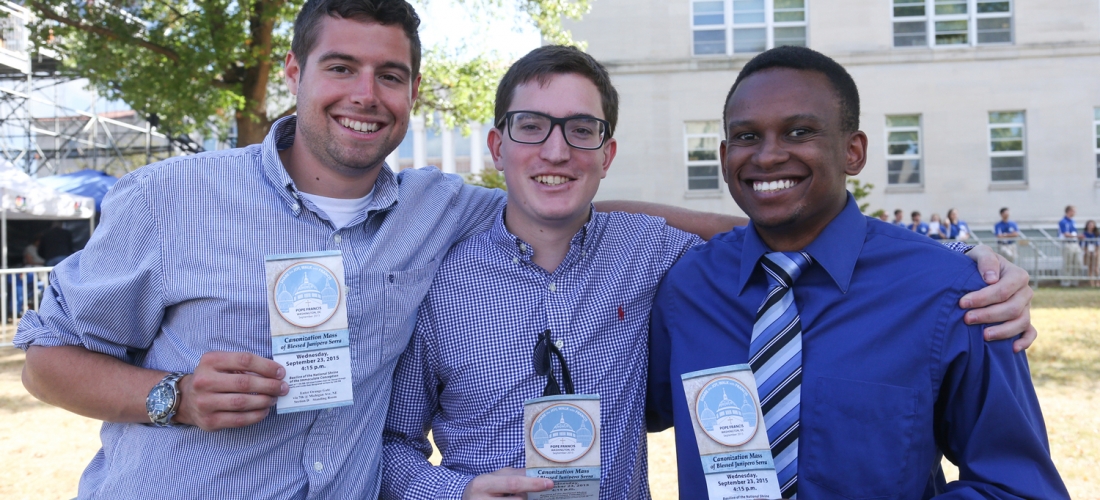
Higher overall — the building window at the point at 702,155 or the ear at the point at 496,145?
the building window at the point at 702,155

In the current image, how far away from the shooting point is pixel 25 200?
12.8 meters

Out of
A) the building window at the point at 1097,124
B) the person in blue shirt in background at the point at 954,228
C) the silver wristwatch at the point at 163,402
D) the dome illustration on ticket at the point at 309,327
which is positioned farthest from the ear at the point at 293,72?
the building window at the point at 1097,124

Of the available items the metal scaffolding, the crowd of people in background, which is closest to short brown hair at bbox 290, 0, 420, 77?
the crowd of people in background

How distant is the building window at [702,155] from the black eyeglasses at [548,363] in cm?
2192

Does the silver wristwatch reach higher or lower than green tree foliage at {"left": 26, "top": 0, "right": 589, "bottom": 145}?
lower

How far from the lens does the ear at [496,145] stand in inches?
105

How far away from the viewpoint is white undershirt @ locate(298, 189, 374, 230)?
259 centimetres

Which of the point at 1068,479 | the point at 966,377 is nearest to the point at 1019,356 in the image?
the point at 966,377

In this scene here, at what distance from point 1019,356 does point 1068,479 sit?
4.43 metres

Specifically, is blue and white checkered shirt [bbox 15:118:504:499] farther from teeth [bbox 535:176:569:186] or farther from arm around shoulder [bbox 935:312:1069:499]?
arm around shoulder [bbox 935:312:1069:499]

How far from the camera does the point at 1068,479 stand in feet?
17.8

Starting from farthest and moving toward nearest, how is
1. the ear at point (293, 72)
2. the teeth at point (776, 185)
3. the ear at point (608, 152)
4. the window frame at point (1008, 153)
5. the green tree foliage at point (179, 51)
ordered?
the window frame at point (1008, 153), the green tree foliage at point (179, 51), the ear at point (293, 72), the ear at point (608, 152), the teeth at point (776, 185)

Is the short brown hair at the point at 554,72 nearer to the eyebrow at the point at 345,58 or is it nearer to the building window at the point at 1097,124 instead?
the eyebrow at the point at 345,58

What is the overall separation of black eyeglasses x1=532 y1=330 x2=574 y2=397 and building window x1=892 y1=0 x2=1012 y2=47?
25141mm
